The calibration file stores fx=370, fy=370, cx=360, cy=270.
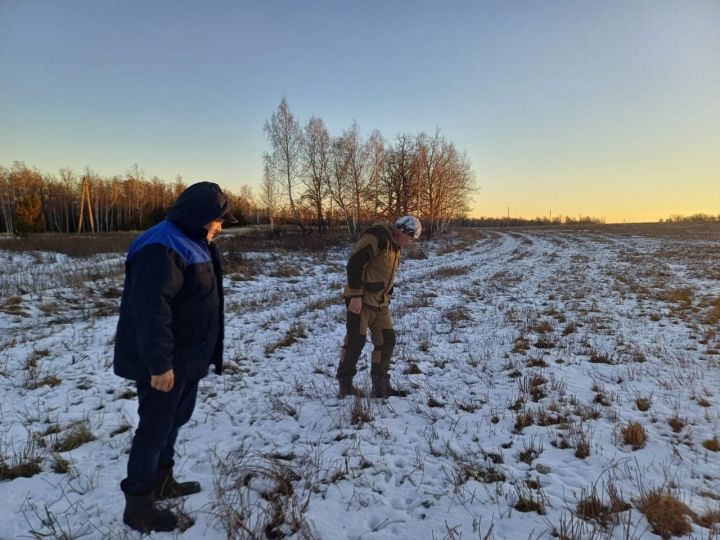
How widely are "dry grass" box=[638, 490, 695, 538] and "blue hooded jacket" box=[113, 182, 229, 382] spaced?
3.21 meters

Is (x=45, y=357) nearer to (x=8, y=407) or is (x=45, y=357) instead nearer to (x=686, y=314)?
(x=8, y=407)

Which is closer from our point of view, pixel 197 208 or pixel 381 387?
pixel 197 208

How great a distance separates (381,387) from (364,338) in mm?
697

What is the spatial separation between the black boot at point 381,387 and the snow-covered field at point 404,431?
11.2 inches

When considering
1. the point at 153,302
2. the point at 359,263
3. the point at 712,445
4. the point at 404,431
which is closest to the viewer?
the point at 153,302

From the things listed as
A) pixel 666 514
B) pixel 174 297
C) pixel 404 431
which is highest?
pixel 174 297

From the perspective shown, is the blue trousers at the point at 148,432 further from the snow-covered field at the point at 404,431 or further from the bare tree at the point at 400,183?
the bare tree at the point at 400,183

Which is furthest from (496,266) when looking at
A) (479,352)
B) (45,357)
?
(45,357)

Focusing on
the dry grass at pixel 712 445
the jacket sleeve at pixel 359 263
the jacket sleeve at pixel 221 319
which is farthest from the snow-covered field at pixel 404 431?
the jacket sleeve at pixel 359 263

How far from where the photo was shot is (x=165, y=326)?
2.17 metres

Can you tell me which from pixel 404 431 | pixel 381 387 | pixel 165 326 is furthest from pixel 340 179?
pixel 165 326

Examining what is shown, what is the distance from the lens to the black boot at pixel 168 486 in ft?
8.98

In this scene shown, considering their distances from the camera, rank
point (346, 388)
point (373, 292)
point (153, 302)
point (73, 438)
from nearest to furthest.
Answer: point (153, 302)
point (73, 438)
point (373, 292)
point (346, 388)

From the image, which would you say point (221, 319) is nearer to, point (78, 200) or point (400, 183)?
point (400, 183)
